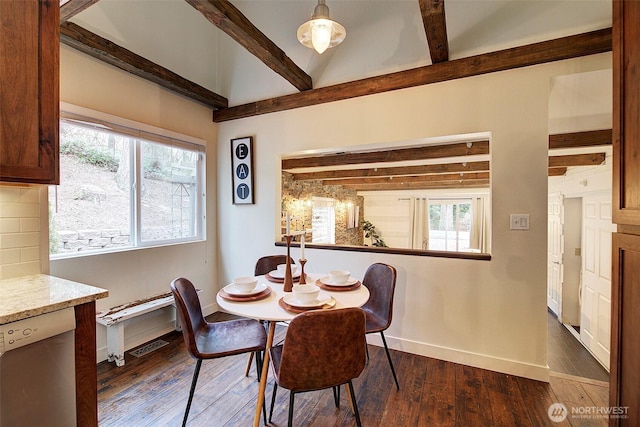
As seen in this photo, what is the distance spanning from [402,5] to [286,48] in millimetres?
1208

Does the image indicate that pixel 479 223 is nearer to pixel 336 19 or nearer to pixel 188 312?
pixel 336 19

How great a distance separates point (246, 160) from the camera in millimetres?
3236

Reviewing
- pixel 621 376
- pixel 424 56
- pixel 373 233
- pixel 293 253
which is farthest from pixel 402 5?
pixel 373 233

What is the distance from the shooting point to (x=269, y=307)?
156 centimetres

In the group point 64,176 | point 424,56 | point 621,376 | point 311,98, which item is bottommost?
point 621,376

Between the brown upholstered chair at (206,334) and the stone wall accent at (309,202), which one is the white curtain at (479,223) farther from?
the brown upholstered chair at (206,334)

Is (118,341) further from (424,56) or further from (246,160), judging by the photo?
(424,56)

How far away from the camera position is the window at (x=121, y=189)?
2.22 metres

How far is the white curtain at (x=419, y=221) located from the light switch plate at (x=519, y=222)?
5611 millimetres

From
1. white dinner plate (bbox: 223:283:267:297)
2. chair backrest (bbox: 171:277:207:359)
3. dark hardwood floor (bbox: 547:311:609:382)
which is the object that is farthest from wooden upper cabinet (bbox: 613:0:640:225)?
dark hardwood floor (bbox: 547:311:609:382)

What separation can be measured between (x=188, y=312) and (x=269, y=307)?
1.56 feet

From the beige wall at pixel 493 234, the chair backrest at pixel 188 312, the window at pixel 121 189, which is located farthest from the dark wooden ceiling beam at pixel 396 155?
the chair backrest at pixel 188 312

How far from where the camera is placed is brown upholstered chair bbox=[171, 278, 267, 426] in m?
1.54

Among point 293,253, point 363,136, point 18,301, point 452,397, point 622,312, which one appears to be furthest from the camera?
point 293,253
